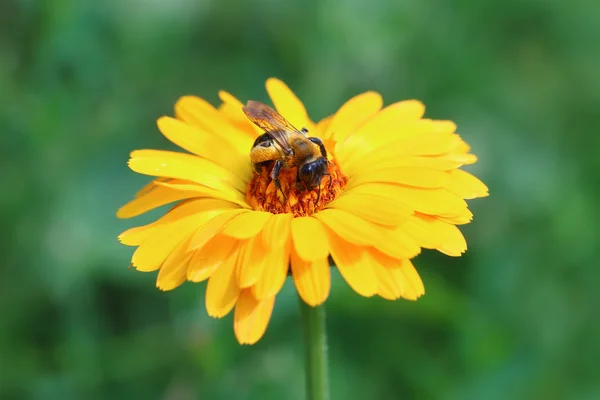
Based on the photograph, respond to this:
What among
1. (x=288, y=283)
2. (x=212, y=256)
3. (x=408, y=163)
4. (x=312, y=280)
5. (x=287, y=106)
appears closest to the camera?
(x=312, y=280)

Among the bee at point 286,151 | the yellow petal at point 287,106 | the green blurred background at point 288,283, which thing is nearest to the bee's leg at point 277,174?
the bee at point 286,151

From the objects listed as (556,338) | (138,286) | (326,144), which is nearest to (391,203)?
(326,144)

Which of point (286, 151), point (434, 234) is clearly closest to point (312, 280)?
point (434, 234)

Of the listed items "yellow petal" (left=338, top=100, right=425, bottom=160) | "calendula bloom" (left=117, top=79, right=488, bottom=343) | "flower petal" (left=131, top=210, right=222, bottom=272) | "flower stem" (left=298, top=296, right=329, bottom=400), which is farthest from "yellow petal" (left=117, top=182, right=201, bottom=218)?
"yellow petal" (left=338, top=100, right=425, bottom=160)

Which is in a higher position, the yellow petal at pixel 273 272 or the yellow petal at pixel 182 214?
the yellow petal at pixel 182 214

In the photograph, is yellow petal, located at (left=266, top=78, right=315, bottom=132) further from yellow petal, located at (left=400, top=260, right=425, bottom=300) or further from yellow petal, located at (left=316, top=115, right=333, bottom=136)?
yellow petal, located at (left=400, top=260, right=425, bottom=300)

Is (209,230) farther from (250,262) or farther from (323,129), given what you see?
(323,129)

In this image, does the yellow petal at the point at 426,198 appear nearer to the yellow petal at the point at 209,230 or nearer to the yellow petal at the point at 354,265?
the yellow petal at the point at 354,265
